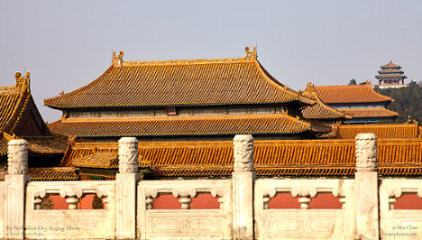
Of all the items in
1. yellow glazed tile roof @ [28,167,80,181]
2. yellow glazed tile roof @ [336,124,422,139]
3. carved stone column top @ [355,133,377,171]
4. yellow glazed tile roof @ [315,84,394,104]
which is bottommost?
carved stone column top @ [355,133,377,171]

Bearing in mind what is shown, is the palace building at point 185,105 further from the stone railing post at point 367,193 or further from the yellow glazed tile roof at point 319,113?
the stone railing post at point 367,193

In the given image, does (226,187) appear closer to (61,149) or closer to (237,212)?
(237,212)

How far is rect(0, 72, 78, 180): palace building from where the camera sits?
2831 centimetres

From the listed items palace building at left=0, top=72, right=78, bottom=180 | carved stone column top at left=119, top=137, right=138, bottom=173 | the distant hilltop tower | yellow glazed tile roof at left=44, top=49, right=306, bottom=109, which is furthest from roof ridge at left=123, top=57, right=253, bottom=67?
the distant hilltop tower

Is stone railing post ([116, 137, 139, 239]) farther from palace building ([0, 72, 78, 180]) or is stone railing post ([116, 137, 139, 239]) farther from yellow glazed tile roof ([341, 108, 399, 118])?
yellow glazed tile roof ([341, 108, 399, 118])

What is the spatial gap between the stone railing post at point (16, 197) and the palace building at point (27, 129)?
1190 centimetres

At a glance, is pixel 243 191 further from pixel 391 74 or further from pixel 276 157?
pixel 391 74

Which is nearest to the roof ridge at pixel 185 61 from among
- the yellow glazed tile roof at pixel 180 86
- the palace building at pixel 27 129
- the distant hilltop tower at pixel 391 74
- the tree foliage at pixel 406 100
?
the yellow glazed tile roof at pixel 180 86

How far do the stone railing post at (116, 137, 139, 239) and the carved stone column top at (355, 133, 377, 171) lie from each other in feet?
14.5

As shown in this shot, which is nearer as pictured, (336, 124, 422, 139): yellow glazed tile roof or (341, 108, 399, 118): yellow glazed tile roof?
(336, 124, 422, 139): yellow glazed tile roof

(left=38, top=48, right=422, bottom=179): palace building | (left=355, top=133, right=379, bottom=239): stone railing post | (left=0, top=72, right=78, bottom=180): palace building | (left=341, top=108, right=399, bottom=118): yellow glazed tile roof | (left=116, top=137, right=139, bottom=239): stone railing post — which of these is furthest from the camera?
(left=341, top=108, right=399, bottom=118): yellow glazed tile roof

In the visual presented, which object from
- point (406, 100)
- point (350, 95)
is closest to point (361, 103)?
point (350, 95)

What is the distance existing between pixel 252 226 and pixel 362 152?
253 cm

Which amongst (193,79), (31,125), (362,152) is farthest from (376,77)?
(362,152)
